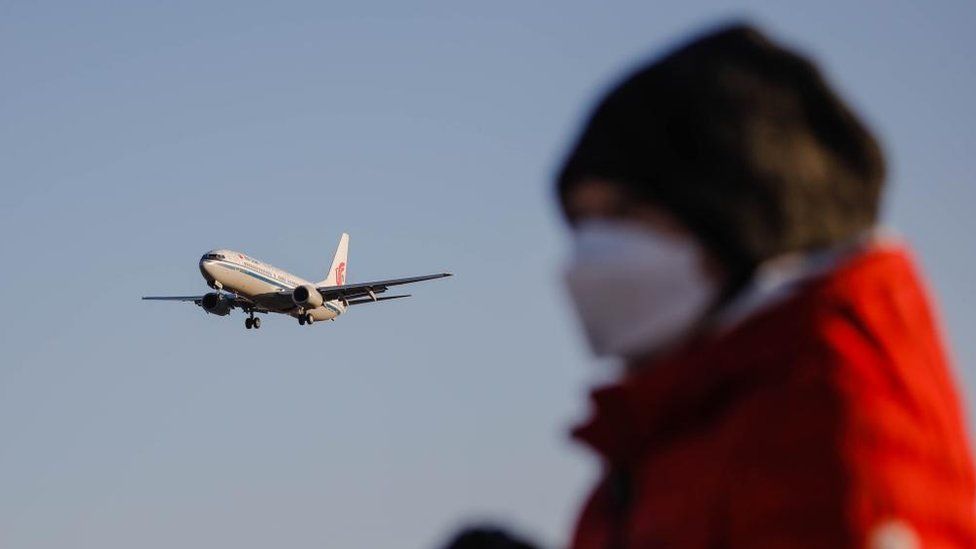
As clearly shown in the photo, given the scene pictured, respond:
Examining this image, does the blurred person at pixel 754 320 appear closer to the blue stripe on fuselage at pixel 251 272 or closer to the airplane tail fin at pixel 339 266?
the blue stripe on fuselage at pixel 251 272

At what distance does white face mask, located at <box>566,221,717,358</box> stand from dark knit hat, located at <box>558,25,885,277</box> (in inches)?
1.5

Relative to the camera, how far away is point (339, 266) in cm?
7881

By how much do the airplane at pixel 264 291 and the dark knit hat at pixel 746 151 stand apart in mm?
52648

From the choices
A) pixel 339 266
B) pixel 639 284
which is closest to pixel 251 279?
pixel 339 266

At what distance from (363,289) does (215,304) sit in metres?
5.89

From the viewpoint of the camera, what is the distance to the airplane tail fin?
7800 centimetres

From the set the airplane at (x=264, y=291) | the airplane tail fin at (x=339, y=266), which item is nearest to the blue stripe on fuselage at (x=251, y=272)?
the airplane at (x=264, y=291)

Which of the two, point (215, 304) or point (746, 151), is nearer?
point (746, 151)

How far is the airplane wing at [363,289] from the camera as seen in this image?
54625 mm

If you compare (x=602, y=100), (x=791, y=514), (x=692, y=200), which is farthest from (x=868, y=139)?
(x=791, y=514)

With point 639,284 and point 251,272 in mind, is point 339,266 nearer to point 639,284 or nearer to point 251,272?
point 251,272

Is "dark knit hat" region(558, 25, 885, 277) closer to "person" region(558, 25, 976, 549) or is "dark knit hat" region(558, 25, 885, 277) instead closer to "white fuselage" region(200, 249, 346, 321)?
"person" region(558, 25, 976, 549)

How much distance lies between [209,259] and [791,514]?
53729 mm

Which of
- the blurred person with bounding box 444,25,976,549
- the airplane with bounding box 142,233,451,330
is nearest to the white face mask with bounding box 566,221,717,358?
the blurred person with bounding box 444,25,976,549
